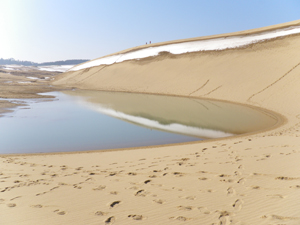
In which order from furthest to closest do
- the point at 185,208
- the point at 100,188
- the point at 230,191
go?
the point at 100,188 → the point at 230,191 → the point at 185,208

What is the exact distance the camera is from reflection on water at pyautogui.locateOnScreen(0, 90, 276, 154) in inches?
303

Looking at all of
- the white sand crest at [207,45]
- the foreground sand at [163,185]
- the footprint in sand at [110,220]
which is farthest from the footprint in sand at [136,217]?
the white sand crest at [207,45]

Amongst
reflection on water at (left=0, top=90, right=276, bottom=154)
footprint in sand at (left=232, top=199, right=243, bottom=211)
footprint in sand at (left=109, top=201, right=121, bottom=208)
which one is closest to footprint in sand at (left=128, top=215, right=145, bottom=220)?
footprint in sand at (left=109, top=201, right=121, bottom=208)

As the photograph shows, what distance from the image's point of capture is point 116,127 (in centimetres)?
980

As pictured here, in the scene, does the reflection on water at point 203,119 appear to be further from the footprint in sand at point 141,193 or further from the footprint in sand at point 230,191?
the footprint in sand at point 141,193

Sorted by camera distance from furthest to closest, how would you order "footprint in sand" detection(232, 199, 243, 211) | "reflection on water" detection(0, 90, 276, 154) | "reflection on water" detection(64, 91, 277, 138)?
"reflection on water" detection(64, 91, 277, 138) < "reflection on water" detection(0, 90, 276, 154) < "footprint in sand" detection(232, 199, 243, 211)

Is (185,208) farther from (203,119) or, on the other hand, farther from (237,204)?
(203,119)

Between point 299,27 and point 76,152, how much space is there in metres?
22.1

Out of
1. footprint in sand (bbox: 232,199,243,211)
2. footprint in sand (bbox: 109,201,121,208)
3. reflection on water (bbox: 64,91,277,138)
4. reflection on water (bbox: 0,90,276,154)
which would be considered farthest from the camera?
reflection on water (bbox: 64,91,277,138)

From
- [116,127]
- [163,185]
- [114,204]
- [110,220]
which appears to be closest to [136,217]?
[110,220]

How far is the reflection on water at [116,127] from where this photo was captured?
770 centimetres

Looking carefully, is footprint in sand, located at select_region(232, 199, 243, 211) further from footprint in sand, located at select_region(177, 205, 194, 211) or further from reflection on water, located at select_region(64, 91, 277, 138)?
reflection on water, located at select_region(64, 91, 277, 138)

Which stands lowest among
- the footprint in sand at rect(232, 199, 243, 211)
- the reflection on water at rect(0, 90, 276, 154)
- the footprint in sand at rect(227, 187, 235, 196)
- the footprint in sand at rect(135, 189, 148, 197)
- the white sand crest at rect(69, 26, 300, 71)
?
the footprint in sand at rect(135, 189, 148, 197)

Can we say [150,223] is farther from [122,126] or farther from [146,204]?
[122,126]
